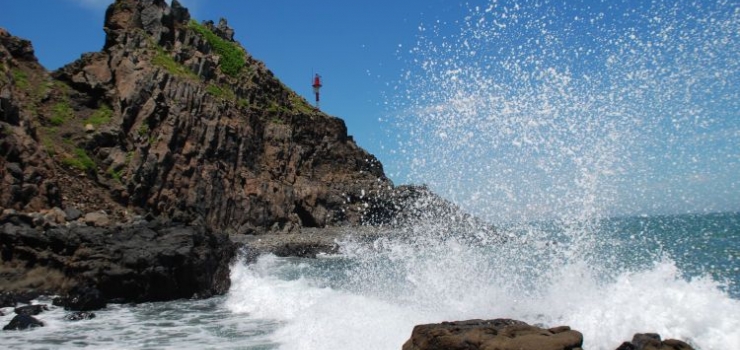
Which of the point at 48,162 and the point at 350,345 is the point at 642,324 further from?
the point at 48,162

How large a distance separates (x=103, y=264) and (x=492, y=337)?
13979 mm

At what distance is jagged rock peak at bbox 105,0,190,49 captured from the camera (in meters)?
44.8

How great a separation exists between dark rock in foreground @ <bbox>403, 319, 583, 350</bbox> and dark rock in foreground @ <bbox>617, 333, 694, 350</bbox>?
96 centimetres

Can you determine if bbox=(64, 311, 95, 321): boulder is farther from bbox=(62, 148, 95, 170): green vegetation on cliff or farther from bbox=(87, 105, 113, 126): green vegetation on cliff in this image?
bbox=(87, 105, 113, 126): green vegetation on cliff

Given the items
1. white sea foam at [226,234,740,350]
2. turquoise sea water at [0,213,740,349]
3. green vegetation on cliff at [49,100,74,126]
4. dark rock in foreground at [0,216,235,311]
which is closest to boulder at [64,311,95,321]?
turquoise sea water at [0,213,740,349]

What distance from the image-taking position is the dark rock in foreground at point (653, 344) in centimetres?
705

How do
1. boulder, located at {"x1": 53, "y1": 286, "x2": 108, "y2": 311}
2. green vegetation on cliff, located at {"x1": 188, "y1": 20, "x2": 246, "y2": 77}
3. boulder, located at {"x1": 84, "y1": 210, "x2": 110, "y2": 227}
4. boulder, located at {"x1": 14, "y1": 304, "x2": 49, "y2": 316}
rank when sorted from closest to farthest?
boulder, located at {"x1": 14, "y1": 304, "x2": 49, "y2": 316} < boulder, located at {"x1": 53, "y1": 286, "x2": 108, "y2": 311} < boulder, located at {"x1": 84, "y1": 210, "x2": 110, "y2": 227} < green vegetation on cliff, located at {"x1": 188, "y1": 20, "x2": 246, "y2": 77}

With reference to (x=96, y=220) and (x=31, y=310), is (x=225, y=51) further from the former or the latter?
(x=31, y=310)

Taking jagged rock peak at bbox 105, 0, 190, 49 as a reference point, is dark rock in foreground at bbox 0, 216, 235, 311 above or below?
below

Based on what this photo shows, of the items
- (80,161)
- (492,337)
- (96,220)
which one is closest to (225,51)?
(80,161)

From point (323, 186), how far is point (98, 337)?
39.8 meters

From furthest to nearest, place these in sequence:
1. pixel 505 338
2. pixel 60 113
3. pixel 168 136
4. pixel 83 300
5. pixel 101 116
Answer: pixel 168 136
pixel 101 116
pixel 60 113
pixel 83 300
pixel 505 338

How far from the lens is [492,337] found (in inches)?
279

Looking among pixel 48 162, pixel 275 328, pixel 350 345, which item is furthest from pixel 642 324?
pixel 48 162
